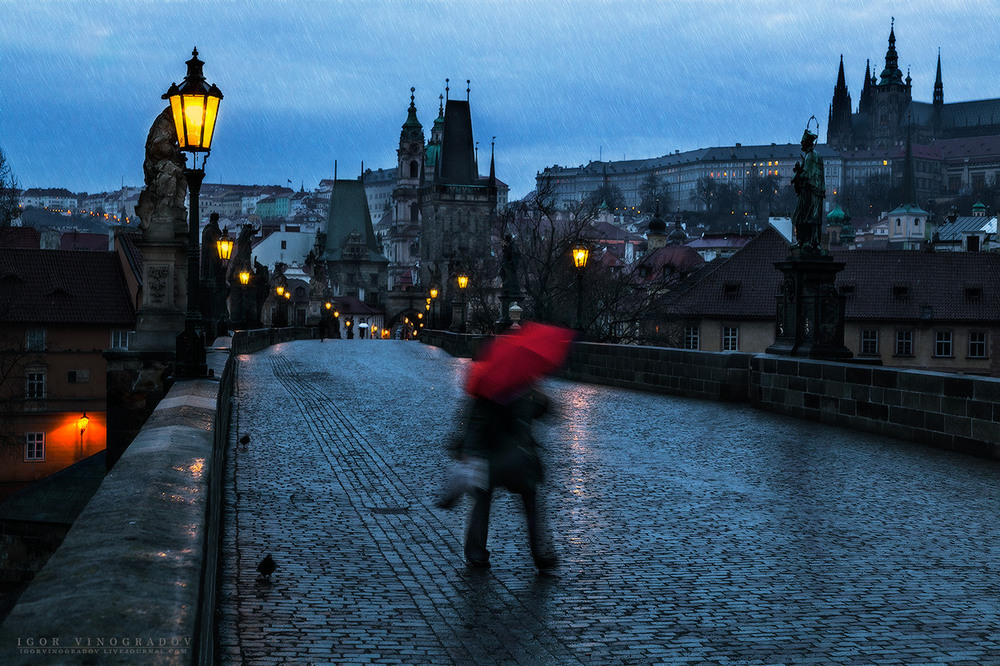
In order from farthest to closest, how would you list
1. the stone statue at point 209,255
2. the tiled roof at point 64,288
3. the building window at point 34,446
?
the tiled roof at point 64,288 → the building window at point 34,446 → the stone statue at point 209,255

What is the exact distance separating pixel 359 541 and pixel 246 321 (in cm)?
3722

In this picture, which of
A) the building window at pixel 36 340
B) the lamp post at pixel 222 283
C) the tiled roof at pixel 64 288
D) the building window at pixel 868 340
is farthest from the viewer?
the building window at pixel 868 340

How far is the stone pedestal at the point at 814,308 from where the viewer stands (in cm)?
2103

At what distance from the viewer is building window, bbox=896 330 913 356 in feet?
201

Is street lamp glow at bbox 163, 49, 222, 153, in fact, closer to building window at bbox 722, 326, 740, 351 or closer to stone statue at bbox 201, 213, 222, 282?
stone statue at bbox 201, 213, 222, 282

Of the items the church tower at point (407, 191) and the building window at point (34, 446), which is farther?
the church tower at point (407, 191)

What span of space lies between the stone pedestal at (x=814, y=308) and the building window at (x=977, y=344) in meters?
43.6

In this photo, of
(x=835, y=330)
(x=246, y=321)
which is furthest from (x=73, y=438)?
(x=835, y=330)

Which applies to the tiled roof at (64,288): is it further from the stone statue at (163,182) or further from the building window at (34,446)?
the stone statue at (163,182)

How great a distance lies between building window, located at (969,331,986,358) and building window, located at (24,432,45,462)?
46.6 m

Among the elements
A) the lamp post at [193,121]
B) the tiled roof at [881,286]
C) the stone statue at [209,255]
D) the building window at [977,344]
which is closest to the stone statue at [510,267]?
the stone statue at [209,255]

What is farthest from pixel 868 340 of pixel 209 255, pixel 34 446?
pixel 209 255

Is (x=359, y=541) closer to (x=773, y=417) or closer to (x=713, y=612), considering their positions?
(x=713, y=612)

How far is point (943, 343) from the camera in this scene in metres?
61.1
